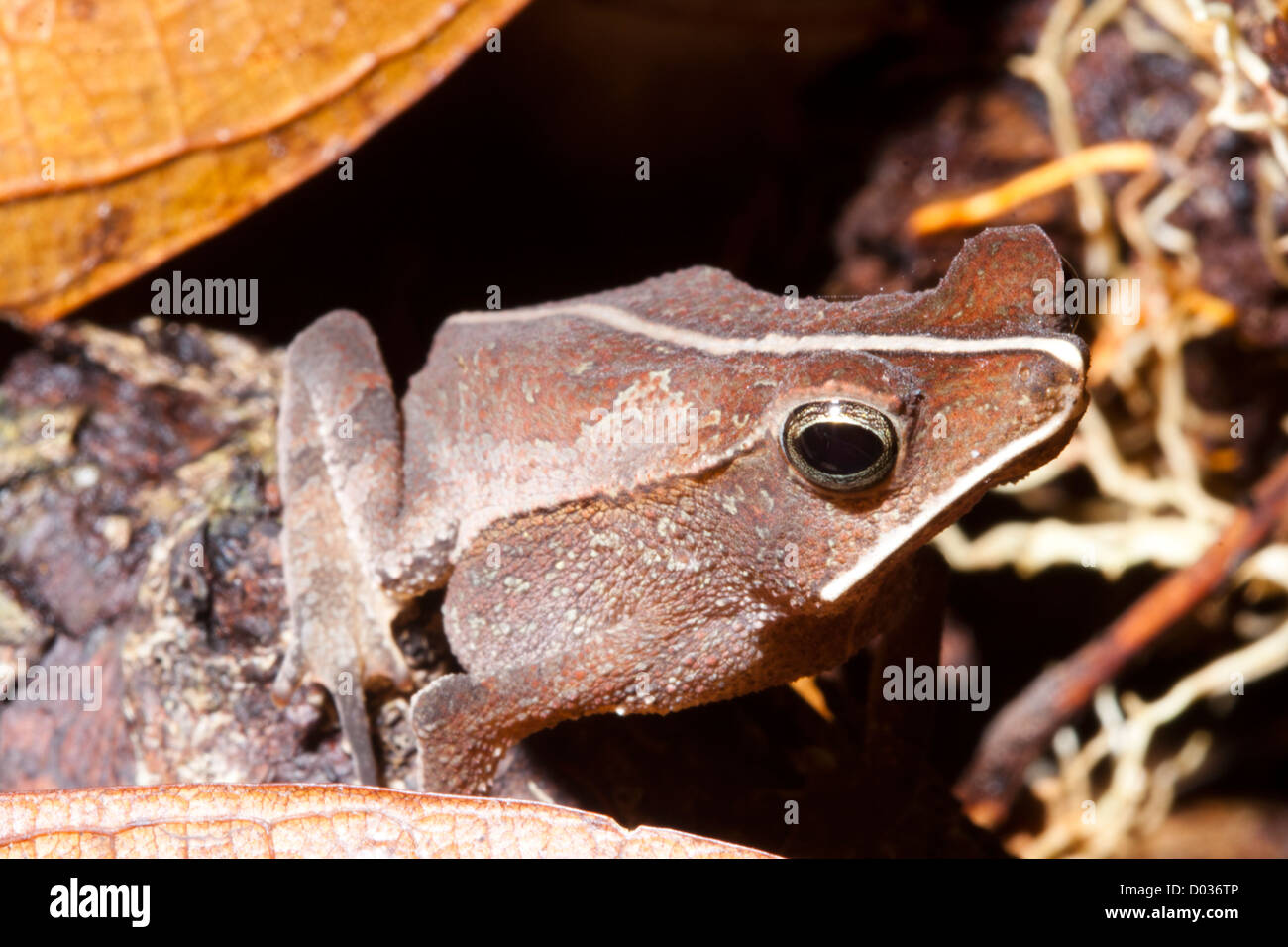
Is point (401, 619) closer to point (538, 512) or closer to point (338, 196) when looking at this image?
point (538, 512)

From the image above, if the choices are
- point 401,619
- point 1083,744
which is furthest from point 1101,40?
point 401,619

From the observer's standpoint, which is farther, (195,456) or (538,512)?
(195,456)
